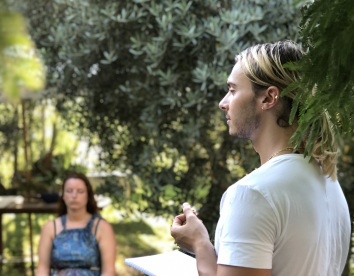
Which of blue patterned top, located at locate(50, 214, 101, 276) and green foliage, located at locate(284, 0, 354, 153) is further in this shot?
blue patterned top, located at locate(50, 214, 101, 276)

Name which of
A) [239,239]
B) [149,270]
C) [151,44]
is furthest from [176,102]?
[239,239]

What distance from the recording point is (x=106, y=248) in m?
3.90

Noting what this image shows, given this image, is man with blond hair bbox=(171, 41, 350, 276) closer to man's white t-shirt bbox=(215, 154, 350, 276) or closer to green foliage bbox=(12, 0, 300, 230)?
man's white t-shirt bbox=(215, 154, 350, 276)

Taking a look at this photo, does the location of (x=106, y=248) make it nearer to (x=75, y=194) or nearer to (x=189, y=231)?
(x=75, y=194)

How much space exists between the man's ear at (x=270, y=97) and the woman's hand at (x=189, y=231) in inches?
12.5

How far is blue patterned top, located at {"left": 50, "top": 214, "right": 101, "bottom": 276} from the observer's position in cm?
386

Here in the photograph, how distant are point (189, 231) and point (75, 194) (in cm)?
265

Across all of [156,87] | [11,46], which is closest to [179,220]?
[11,46]

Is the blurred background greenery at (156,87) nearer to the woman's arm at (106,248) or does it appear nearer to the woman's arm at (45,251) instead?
the woman's arm at (106,248)

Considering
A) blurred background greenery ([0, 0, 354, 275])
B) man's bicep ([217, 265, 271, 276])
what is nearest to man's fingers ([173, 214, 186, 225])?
man's bicep ([217, 265, 271, 276])

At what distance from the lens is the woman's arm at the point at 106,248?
387 centimetres

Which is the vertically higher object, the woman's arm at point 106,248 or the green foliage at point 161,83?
the green foliage at point 161,83

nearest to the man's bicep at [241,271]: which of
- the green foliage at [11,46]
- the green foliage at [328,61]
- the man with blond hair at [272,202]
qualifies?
the man with blond hair at [272,202]

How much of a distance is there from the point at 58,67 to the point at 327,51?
3.87 metres
